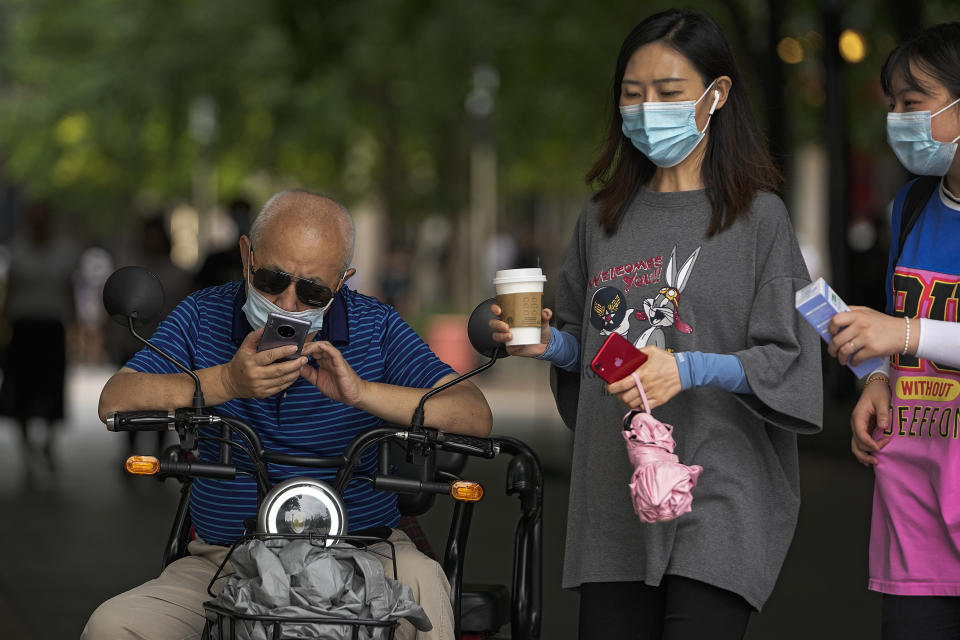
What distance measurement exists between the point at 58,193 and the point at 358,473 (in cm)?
3930

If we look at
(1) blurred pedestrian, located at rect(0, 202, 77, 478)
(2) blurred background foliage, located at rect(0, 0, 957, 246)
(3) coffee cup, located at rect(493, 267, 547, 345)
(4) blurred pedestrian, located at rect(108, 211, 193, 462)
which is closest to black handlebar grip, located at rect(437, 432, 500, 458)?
(3) coffee cup, located at rect(493, 267, 547, 345)

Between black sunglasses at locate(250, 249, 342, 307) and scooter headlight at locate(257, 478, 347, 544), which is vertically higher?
black sunglasses at locate(250, 249, 342, 307)

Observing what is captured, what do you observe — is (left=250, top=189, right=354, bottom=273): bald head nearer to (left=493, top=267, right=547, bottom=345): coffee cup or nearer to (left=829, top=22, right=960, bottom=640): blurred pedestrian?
(left=493, top=267, right=547, bottom=345): coffee cup

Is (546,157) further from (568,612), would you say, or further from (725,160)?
(725,160)

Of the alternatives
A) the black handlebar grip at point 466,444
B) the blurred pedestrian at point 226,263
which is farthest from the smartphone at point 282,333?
the blurred pedestrian at point 226,263

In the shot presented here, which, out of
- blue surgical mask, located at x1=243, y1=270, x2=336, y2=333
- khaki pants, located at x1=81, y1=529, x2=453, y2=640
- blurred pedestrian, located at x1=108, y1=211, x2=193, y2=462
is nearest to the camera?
khaki pants, located at x1=81, y1=529, x2=453, y2=640

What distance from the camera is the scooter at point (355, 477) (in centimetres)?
328

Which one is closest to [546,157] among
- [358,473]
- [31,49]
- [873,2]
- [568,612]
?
[31,49]

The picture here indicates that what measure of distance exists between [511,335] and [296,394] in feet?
2.35

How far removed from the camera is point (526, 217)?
6294cm

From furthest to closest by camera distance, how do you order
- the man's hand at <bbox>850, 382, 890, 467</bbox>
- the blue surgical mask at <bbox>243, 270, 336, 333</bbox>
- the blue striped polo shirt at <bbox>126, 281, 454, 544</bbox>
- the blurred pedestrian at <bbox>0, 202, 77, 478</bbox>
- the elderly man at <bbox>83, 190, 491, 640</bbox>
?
the blurred pedestrian at <bbox>0, 202, 77, 478</bbox>, the blue striped polo shirt at <bbox>126, 281, 454, 544</bbox>, the blue surgical mask at <bbox>243, 270, 336, 333</bbox>, the man's hand at <bbox>850, 382, 890, 467</bbox>, the elderly man at <bbox>83, 190, 491, 640</bbox>

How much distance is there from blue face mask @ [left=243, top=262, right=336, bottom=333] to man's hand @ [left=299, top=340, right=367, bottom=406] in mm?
118

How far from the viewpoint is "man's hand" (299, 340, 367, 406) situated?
372 cm

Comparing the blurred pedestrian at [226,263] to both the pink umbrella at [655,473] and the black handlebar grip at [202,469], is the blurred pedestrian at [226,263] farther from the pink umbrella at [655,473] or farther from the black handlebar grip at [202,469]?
the pink umbrella at [655,473]
